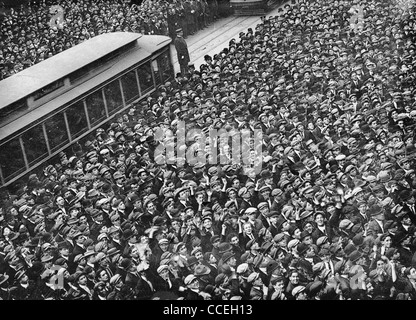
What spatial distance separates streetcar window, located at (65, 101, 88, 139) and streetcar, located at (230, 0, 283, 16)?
525 inches

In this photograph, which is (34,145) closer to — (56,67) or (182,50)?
(56,67)

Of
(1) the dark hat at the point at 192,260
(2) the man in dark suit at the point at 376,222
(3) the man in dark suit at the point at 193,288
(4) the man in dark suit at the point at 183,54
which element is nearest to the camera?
(3) the man in dark suit at the point at 193,288

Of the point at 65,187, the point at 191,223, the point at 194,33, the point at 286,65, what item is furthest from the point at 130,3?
the point at 191,223

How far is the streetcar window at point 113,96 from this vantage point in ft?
54.4

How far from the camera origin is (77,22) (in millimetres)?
24484

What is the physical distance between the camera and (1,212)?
12.8 meters

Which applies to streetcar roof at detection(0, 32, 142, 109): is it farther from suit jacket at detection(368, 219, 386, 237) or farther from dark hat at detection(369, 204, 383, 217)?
suit jacket at detection(368, 219, 386, 237)

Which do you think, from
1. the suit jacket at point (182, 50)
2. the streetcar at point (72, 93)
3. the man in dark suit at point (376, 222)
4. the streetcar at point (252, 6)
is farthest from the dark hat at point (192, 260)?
the streetcar at point (252, 6)

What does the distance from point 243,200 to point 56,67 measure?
6698 millimetres

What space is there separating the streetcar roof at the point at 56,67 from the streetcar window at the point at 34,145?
2.44 ft

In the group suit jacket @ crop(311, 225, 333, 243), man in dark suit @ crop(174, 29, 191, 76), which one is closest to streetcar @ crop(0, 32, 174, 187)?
man in dark suit @ crop(174, 29, 191, 76)

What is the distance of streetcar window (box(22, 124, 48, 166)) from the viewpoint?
1423 centimetres

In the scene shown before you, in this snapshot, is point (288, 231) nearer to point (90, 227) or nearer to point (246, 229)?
point (246, 229)

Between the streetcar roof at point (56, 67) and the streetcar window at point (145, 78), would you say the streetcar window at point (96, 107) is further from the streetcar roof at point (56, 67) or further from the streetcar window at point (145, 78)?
the streetcar window at point (145, 78)
